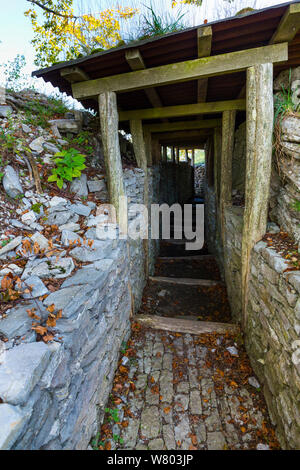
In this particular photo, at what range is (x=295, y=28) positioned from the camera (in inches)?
92.1

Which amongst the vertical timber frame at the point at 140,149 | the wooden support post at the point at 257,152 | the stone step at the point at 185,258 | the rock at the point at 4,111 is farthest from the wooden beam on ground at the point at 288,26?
the stone step at the point at 185,258

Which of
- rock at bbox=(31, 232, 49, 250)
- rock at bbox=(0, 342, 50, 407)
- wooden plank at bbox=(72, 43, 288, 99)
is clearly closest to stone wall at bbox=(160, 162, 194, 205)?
wooden plank at bbox=(72, 43, 288, 99)

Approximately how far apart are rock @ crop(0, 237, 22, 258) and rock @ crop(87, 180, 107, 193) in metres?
1.51

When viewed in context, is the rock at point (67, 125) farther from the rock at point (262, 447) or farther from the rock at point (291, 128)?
the rock at point (262, 447)

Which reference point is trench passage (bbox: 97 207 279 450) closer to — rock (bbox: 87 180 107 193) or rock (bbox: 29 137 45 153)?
rock (bbox: 87 180 107 193)

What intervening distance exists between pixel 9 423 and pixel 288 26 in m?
3.80

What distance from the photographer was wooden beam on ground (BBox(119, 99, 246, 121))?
416 cm

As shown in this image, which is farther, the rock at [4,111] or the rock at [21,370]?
the rock at [4,111]

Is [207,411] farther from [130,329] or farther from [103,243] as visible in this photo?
[103,243]

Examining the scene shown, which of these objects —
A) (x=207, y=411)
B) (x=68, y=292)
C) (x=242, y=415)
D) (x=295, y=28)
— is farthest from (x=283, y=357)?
(x=295, y=28)

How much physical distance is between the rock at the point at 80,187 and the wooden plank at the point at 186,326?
218 cm

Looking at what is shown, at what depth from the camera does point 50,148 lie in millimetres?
3619

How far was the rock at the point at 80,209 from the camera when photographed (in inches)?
121

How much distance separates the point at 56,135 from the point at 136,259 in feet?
8.41
